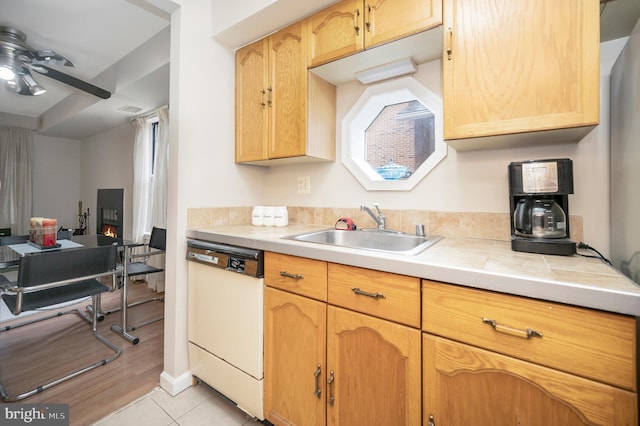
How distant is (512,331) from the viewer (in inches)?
28.2

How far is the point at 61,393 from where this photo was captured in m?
1.58

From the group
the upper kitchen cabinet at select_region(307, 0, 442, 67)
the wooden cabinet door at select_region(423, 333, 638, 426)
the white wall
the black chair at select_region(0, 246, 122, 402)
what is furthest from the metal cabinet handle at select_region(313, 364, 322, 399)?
the white wall

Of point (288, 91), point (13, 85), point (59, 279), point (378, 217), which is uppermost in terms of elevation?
point (13, 85)

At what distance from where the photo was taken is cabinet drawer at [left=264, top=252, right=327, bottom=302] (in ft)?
3.59

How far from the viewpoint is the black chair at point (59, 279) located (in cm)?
160

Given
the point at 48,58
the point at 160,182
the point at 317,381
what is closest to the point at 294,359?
the point at 317,381

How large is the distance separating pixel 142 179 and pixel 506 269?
418 centimetres

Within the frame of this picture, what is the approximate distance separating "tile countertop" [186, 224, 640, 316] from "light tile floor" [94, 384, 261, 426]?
94 cm

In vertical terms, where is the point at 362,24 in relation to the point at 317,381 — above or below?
above

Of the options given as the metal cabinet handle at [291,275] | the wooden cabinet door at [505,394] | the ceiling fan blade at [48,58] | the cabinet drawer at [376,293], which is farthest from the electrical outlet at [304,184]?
the ceiling fan blade at [48,58]

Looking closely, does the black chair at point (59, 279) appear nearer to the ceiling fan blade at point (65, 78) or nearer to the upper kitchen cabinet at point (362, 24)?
the ceiling fan blade at point (65, 78)

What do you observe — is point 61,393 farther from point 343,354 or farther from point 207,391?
point 343,354

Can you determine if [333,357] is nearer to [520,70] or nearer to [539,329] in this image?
[539,329]

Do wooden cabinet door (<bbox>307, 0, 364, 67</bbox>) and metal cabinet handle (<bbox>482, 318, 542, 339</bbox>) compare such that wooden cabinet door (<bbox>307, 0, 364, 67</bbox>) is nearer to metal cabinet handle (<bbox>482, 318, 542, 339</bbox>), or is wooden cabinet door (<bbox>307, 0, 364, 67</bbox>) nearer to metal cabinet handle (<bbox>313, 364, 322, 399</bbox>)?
metal cabinet handle (<bbox>482, 318, 542, 339</bbox>)
